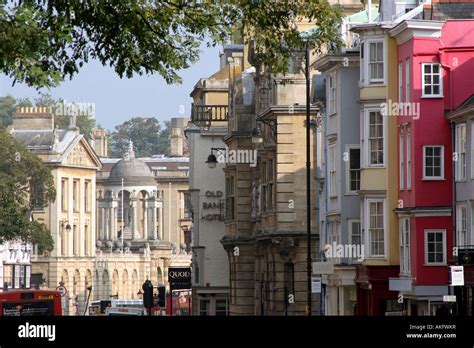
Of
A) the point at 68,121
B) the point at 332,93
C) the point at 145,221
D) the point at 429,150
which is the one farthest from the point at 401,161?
the point at 145,221

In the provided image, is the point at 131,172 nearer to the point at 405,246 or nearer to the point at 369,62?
the point at 369,62

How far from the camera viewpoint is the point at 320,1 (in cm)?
3053

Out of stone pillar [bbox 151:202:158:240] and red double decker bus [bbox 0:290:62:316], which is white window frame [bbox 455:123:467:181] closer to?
red double decker bus [bbox 0:290:62:316]

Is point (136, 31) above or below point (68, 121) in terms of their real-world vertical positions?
below

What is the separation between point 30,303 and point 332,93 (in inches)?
543

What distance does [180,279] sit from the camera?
88.1m

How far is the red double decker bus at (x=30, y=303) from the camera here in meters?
57.8

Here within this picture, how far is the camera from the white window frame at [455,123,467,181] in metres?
54.2

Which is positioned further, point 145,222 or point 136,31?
point 145,222

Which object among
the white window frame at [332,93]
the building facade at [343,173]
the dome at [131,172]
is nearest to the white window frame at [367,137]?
the building facade at [343,173]

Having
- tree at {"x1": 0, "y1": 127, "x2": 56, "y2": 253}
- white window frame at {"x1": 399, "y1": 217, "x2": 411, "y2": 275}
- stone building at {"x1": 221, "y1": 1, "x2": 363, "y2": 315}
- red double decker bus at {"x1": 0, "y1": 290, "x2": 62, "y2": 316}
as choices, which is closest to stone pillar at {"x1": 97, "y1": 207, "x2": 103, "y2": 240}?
tree at {"x1": 0, "y1": 127, "x2": 56, "y2": 253}

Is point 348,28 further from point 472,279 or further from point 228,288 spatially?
point 228,288

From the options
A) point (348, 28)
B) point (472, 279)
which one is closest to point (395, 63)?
point (348, 28)

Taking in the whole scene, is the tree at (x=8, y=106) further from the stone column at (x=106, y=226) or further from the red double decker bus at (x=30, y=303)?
the stone column at (x=106, y=226)
